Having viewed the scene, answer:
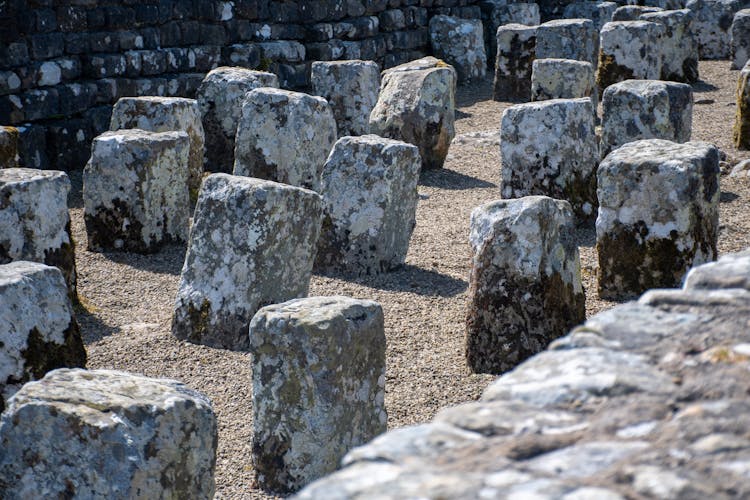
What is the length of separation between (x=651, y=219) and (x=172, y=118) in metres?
4.84

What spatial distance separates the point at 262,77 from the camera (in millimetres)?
11547

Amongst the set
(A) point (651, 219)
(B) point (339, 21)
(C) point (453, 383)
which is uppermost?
(B) point (339, 21)

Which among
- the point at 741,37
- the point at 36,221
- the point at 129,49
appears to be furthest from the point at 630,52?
the point at 36,221

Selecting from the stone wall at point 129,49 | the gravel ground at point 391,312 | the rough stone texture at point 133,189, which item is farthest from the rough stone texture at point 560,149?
the stone wall at point 129,49

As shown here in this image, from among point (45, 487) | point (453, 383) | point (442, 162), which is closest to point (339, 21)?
point (442, 162)

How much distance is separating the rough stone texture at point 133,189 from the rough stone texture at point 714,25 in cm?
A: 1262

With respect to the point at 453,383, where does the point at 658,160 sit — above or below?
above

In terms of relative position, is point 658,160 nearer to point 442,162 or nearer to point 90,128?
point 442,162

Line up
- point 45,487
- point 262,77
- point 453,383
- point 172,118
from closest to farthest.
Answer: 1. point 45,487
2. point 453,383
3. point 172,118
4. point 262,77

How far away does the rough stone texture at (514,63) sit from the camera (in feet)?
51.6

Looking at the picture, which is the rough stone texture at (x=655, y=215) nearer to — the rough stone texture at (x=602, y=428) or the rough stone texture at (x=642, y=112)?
the rough stone texture at (x=642, y=112)

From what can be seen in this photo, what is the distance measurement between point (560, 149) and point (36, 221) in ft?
13.9

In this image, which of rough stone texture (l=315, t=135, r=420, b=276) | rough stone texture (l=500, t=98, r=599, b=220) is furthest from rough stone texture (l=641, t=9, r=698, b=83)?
rough stone texture (l=315, t=135, r=420, b=276)

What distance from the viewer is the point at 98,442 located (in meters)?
4.07
